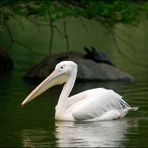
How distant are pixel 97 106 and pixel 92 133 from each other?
168cm

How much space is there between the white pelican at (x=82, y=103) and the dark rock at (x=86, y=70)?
26.8 feet

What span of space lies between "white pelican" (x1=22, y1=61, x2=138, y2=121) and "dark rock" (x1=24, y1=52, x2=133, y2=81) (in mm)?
8160

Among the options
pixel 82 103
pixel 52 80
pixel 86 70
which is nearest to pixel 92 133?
pixel 82 103

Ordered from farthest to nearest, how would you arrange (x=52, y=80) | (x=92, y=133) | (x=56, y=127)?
1. (x=52, y=80)
2. (x=56, y=127)
3. (x=92, y=133)

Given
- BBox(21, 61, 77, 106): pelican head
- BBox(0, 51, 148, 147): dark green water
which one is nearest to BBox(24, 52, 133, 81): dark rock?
BBox(0, 51, 148, 147): dark green water

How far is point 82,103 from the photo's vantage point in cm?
1382

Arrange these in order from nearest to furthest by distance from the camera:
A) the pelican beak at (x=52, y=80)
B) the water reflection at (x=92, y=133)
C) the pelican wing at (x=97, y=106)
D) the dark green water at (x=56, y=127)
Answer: the water reflection at (x=92, y=133) → the dark green water at (x=56, y=127) → the pelican wing at (x=97, y=106) → the pelican beak at (x=52, y=80)

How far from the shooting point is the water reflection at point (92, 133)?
1116 cm

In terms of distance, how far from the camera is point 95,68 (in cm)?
2327

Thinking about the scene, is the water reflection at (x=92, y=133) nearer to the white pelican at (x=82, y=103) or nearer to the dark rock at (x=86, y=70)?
the white pelican at (x=82, y=103)

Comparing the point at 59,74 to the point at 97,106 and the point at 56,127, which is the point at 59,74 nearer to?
the point at 97,106

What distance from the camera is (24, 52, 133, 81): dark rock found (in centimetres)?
2270

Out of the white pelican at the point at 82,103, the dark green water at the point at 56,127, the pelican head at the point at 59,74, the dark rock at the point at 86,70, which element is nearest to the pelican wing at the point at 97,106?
the white pelican at the point at 82,103

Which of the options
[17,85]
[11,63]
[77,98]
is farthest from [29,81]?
[77,98]
